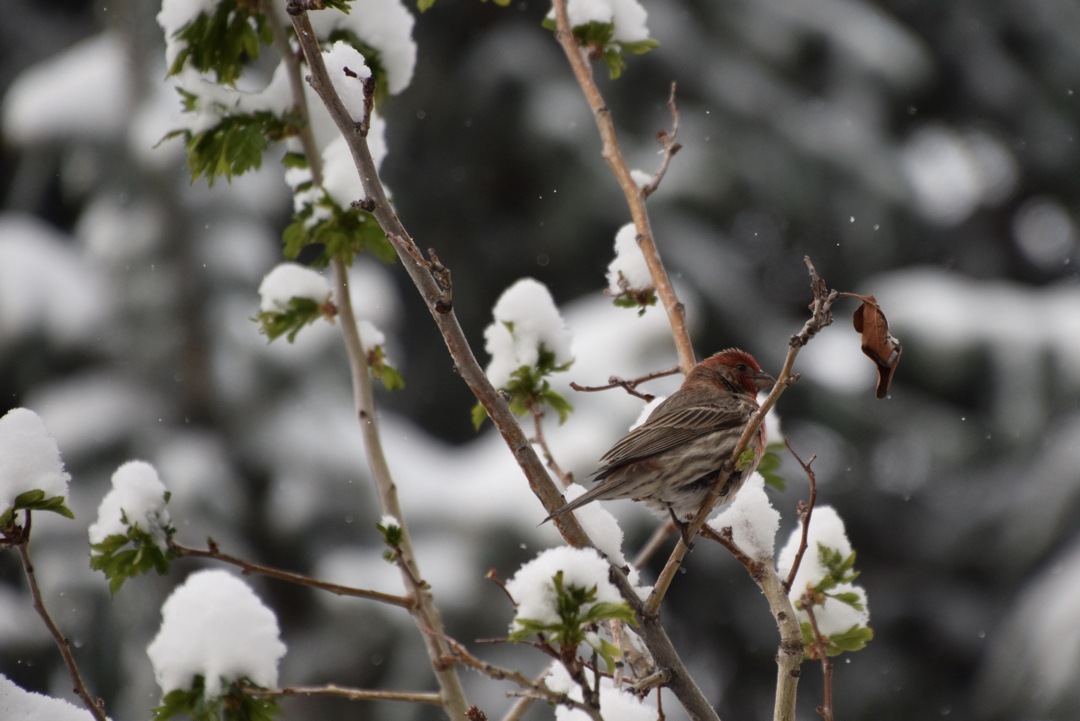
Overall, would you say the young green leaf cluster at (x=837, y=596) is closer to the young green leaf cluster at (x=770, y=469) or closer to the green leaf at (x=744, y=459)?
the green leaf at (x=744, y=459)

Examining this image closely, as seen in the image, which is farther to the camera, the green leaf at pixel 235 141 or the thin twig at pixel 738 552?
the green leaf at pixel 235 141

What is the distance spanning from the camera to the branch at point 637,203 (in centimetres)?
196

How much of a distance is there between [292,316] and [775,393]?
3.76 feet

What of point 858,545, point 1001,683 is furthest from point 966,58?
point 1001,683

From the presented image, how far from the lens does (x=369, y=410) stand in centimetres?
189

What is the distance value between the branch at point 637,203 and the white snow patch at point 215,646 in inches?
39.7

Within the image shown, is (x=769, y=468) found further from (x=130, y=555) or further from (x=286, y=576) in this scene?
(x=130, y=555)

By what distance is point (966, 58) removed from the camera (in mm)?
8273

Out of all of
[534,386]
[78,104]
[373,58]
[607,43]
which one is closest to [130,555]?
[534,386]

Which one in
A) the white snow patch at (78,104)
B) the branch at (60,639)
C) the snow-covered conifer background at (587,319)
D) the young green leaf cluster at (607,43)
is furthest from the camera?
the white snow patch at (78,104)

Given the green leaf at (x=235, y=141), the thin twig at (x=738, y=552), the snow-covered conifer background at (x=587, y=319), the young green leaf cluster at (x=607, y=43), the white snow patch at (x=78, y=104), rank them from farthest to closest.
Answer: the white snow patch at (x=78, y=104), the snow-covered conifer background at (x=587, y=319), the young green leaf cluster at (x=607, y=43), the green leaf at (x=235, y=141), the thin twig at (x=738, y=552)

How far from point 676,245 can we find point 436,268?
5.99 m

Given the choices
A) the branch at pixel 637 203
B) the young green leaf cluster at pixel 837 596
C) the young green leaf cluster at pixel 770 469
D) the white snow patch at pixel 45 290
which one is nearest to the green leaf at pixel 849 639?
the young green leaf cluster at pixel 837 596

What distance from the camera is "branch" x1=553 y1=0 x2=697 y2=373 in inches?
77.2
